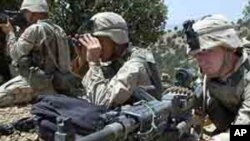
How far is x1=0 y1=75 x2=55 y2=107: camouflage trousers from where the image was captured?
9219 mm

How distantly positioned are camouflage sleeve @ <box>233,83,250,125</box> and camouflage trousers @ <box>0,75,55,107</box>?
5632 millimetres

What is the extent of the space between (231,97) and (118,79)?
1.26 m

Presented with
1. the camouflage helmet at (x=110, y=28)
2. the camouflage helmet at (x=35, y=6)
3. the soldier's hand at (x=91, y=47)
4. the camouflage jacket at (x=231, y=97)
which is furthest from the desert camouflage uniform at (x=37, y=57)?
the camouflage jacket at (x=231, y=97)

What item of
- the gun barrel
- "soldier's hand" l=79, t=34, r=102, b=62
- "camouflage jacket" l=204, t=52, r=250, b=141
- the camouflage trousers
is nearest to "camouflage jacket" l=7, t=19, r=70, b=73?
the camouflage trousers

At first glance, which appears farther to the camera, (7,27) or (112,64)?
(7,27)

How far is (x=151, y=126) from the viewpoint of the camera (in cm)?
391

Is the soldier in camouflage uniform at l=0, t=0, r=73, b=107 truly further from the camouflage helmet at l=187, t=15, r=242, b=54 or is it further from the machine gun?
the camouflage helmet at l=187, t=15, r=242, b=54

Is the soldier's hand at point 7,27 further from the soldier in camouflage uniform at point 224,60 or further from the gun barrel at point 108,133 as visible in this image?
the gun barrel at point 108,133

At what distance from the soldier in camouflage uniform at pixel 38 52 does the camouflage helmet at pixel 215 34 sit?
4879mm

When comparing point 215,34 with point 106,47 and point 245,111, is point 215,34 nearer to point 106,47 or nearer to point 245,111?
point 245,111

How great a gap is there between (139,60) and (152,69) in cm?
22

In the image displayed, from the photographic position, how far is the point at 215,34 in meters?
3.65

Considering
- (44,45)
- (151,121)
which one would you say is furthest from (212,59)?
(44,45)

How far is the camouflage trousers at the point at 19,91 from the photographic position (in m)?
9.22
